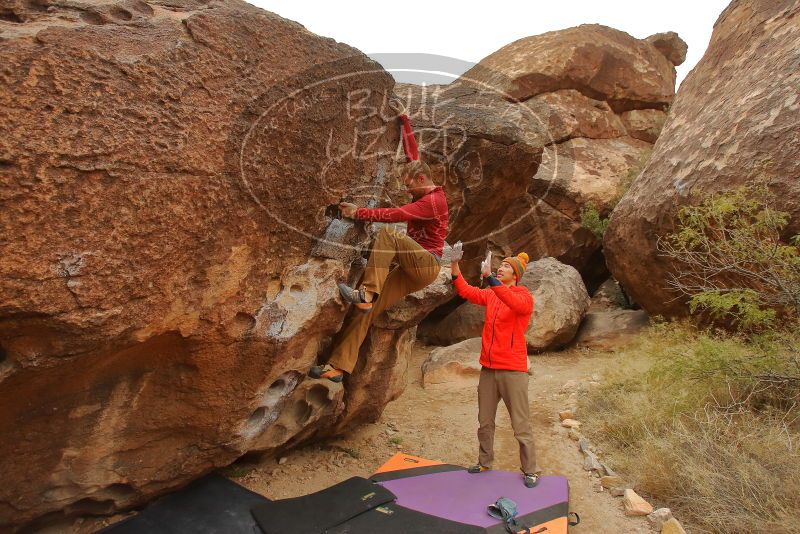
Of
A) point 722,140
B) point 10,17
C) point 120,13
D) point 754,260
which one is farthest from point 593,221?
point 10,17

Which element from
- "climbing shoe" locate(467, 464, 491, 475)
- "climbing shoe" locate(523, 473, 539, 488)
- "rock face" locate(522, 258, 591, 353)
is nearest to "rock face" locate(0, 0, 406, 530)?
"climbing shoe" locate(467, 464, 491, 475)

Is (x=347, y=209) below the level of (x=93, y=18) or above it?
below

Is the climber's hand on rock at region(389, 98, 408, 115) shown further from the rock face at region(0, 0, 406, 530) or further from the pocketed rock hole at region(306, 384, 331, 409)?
the pocketed rock hole at region(306, 384, 331, 409)

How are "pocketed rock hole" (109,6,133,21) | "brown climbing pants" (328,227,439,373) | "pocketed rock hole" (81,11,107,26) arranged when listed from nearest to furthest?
1. "pocketed rock hole" (81,11,107,26)
2. "pocketed rock hole" (109,6,133,21)
3. "brown climbing pants" (328,227,439,373)

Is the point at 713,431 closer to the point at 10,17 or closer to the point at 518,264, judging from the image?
the point at 518,264

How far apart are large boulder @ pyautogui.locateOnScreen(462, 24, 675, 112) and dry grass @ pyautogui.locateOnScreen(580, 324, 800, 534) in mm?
7649

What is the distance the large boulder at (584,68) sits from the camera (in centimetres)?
1193

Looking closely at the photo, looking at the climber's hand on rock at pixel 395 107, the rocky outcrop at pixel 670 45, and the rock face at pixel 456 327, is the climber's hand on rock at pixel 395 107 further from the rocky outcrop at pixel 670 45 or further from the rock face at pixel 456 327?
the rocky outcrop at pixel 670 45

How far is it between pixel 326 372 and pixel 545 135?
5.78 m

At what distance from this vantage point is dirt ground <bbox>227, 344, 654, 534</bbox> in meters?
4.03

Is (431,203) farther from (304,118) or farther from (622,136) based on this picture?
(622,136)

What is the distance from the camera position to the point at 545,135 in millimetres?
8328

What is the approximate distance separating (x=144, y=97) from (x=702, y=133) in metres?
6.43

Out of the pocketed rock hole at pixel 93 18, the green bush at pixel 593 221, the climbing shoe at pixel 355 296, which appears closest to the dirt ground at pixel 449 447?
the climbing shoe at pixel 355 296
